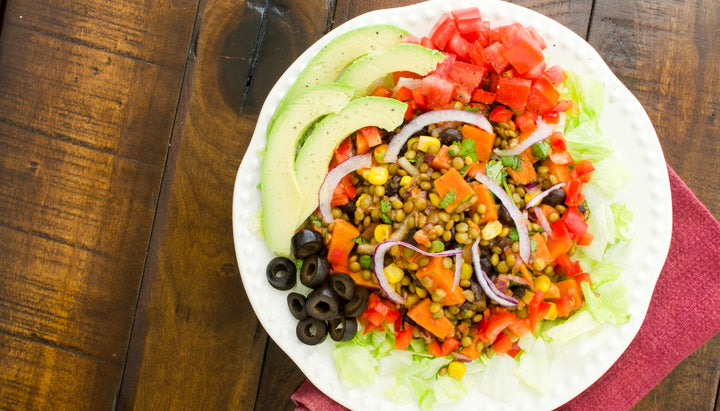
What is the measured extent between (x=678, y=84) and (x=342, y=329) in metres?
2.60

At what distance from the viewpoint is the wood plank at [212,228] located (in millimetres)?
3184

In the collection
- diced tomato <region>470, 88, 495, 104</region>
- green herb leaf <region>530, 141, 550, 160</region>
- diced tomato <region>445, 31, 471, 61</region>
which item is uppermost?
diced tomato <region>445, 31, 471, 61</region>

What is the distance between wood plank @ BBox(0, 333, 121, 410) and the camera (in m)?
3.53

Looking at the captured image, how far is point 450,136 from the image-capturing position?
2.69 metres

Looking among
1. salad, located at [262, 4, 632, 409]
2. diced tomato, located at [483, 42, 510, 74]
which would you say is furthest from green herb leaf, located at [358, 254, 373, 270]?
diced tomato, located at [483, 42, 510, 74]

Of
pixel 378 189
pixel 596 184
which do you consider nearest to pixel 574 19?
pixel 596 184

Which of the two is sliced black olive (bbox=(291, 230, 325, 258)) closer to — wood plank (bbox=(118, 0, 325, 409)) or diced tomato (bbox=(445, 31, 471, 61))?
wood plank (bbox=(118, 0, 325, 409))

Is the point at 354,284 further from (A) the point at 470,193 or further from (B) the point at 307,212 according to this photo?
(A) the point at 470,193

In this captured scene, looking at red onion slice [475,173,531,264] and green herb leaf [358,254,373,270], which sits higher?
red onion slice [475,173,531,264]

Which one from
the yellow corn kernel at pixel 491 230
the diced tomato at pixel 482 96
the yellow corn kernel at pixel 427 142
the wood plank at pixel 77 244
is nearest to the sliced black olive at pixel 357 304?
the yellow corn kernel at pixel 491 230

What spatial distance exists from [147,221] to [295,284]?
135 cm

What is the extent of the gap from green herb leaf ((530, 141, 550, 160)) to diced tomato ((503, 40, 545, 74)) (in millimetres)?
381

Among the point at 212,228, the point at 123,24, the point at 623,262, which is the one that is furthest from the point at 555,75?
the point at 123,24

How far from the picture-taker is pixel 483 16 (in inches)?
113
